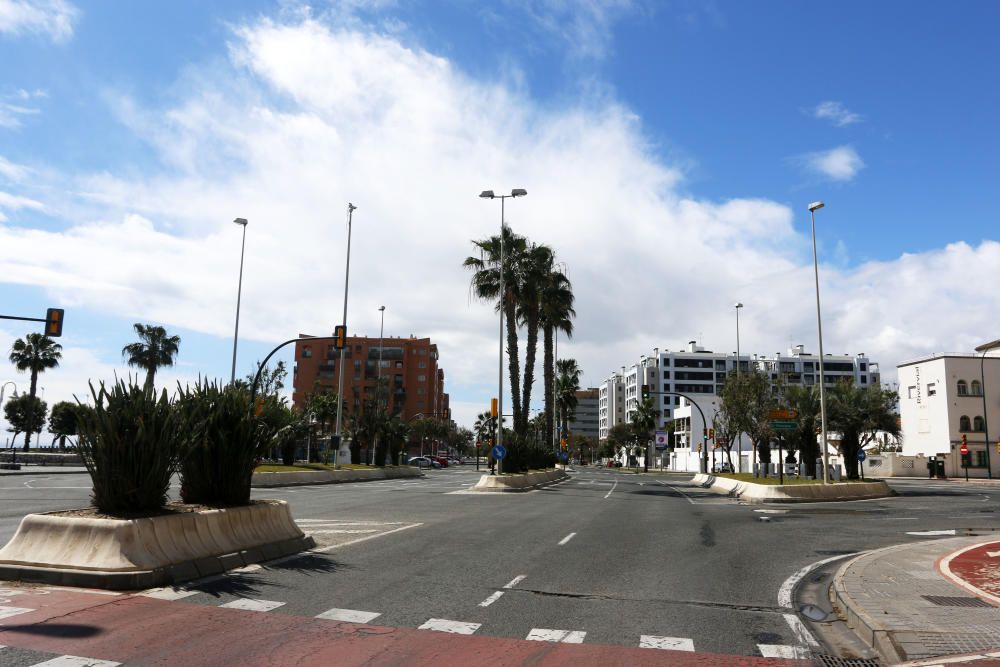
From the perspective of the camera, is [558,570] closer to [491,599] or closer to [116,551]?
[491,599]

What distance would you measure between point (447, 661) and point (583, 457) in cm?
17505

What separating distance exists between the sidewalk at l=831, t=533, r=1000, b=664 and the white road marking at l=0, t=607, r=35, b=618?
7.73 m

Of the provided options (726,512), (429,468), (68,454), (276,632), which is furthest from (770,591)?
(429,468)

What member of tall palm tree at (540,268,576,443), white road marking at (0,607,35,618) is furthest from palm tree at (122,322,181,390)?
white road marking at (0,607,35,618)

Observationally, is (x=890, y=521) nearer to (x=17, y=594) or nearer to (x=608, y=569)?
(x=608, y=569)

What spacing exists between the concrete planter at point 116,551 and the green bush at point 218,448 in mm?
1228

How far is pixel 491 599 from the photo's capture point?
27.5ft

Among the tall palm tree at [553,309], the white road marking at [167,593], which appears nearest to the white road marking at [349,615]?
the white road marking at [167,593]

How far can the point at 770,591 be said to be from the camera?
31.3ft

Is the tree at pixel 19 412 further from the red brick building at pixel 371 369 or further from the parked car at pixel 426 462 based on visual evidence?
the parked car at pixel 426 462

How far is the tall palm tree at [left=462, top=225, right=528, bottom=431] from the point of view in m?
43.3

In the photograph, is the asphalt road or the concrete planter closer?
the asphalt road

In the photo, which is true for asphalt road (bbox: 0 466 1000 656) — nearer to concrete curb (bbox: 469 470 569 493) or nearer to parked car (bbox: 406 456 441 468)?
concrete curb (bbox: 469 470 569 493)

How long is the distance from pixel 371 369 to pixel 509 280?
304 ft
